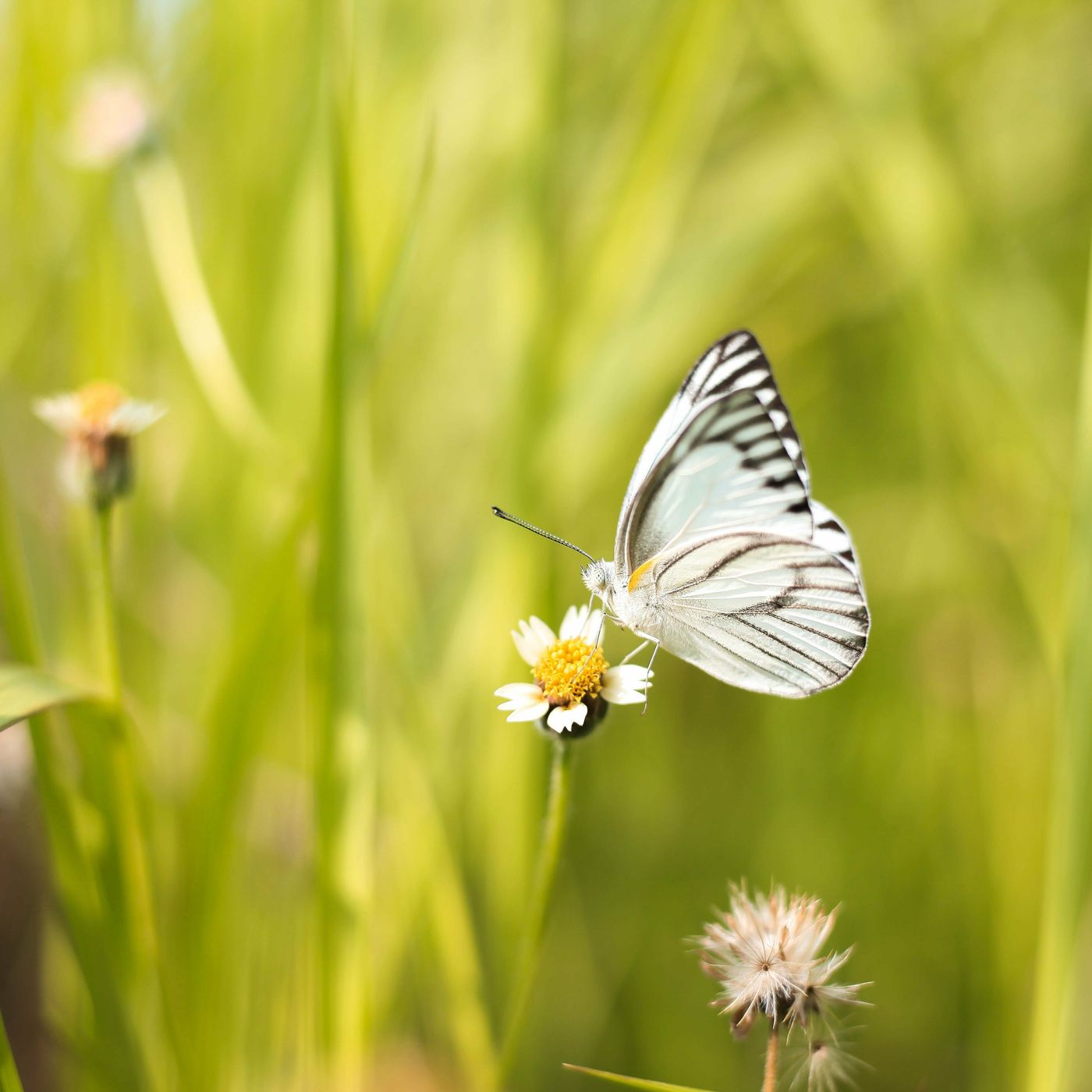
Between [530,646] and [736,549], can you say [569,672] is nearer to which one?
[530,646]

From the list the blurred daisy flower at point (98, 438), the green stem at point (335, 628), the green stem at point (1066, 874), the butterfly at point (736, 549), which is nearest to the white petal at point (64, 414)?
the blurred daisy flower at point (98, 438)

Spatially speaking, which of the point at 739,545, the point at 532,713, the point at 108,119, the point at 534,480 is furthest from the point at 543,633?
the point at 108,119

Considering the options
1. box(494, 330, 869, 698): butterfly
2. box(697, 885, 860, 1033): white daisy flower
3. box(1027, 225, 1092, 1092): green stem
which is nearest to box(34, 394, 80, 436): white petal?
box(494, 330, 869, 698): butterfly

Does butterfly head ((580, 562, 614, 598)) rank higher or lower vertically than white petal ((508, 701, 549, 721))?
higher

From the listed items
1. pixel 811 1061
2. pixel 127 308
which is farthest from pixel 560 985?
pixel 127 308

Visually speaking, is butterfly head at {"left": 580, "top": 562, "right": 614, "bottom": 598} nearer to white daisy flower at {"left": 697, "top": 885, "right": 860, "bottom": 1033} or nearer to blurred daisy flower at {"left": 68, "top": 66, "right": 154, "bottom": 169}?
white daisy flower at {"left": 697, "top": 885, "right": 860, "bottom": 1033}

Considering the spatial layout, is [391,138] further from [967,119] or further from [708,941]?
[708,941]
